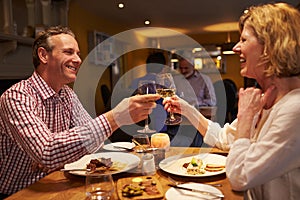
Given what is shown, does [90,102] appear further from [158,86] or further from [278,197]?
[278,197]

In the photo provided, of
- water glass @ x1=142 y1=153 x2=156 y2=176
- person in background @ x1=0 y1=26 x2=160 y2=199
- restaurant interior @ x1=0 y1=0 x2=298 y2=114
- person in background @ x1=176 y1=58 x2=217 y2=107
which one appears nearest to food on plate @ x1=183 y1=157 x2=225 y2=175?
water glass @ x1=142 y1=153 x2=156 y2=176

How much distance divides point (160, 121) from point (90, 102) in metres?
3.03

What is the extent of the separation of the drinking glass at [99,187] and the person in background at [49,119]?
0.25 m

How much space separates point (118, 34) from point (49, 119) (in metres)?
4.98

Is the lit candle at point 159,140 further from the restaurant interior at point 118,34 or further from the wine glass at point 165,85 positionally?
the restaurant interior at point 118,34

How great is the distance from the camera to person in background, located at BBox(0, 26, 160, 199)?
1.12 meters

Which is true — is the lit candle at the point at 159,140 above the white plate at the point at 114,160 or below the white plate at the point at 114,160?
above

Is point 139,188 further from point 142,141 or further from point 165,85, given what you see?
point 165,85

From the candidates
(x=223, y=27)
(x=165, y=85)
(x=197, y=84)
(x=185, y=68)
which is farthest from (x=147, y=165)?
(x=223, y=27)

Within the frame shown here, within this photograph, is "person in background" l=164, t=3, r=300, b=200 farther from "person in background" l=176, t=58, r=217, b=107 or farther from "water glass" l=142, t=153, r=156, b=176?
"person in background" l=176, t=58, r=217, b=107

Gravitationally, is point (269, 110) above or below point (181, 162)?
above

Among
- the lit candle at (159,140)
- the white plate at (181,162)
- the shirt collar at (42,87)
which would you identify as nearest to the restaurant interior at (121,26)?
the shirt collar at (42,87)

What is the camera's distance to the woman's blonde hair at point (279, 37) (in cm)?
96

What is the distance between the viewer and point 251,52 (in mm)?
1071
